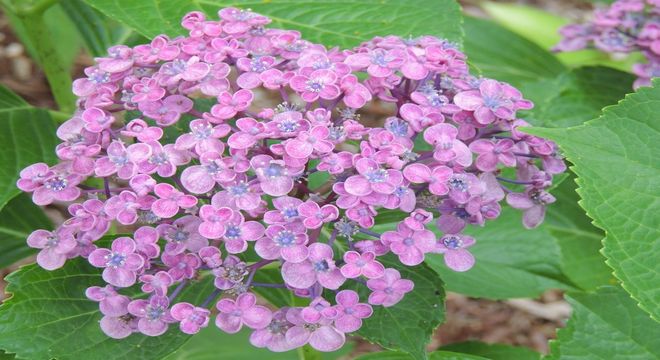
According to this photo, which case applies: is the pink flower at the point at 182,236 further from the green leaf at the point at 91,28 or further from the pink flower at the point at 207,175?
the green leaf at the point at 91,28

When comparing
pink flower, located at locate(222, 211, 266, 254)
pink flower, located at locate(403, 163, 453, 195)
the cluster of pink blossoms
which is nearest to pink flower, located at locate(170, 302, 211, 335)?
the cluster of pink blossoms

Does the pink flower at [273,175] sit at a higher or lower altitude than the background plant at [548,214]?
higher

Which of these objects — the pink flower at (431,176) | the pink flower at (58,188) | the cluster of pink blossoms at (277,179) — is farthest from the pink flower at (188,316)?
the pink flower at (431,176)

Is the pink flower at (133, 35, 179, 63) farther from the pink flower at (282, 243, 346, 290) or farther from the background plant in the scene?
the pink flower at (282, 243, 346, 290)

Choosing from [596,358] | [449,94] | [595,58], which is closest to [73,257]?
[449,94]

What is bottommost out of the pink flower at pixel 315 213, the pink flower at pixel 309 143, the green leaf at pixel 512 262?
the green leaf at pixel 512 262

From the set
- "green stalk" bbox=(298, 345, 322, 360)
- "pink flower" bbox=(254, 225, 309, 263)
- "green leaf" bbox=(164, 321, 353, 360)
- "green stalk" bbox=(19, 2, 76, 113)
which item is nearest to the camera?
"pink flower" bbox=(254, 225, 309, 263)

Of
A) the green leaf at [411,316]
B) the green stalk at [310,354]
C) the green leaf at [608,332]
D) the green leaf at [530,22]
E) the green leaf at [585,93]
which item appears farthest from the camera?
the green leaf at [530,22]
